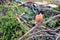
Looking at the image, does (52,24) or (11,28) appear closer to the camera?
(11,28)

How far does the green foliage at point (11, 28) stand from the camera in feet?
3.40

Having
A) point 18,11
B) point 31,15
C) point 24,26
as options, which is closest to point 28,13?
point 31,15

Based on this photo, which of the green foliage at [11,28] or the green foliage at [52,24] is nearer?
the green foliage at [11,28]

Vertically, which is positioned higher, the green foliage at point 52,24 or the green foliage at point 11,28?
the green foliage at point 11,28

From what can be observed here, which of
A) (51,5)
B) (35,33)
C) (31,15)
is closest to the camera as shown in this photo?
(35,33)

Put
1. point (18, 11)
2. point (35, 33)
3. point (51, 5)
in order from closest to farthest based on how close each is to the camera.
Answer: point (35, 33) → point (18, 11) → point (51, 5)

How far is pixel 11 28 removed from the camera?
1.04 meters

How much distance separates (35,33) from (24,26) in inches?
3.7

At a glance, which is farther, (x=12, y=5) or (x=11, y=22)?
(x=12, y=5)

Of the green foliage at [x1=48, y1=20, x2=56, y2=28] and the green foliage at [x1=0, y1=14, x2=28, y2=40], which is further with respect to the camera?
the green foliage at [x1=48, y1=20, x2=56, y2=28]

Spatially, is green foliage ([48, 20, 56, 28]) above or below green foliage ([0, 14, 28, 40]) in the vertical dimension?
below

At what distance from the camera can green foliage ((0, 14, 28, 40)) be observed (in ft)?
3.40

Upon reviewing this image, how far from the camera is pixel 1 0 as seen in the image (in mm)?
1187

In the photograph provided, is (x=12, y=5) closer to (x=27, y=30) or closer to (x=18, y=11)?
(x=18, y=11)
